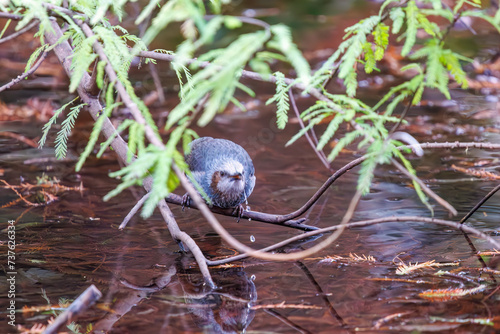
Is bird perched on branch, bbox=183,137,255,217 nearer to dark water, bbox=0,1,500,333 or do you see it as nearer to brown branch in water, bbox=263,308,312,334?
dark water, bbox=0,1,500,333

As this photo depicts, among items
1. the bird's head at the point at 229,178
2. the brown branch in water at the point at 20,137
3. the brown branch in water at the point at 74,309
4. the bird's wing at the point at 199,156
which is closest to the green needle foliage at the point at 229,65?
the brown branch in water at the point at 74,309

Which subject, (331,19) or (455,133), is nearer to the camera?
(455,133)

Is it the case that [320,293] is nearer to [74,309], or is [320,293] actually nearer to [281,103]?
[281,103]

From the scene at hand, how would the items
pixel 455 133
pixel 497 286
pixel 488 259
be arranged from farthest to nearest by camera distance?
pixel 455 133
pixel 488 259
pixel 497 286

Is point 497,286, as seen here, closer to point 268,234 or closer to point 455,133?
point 268,234

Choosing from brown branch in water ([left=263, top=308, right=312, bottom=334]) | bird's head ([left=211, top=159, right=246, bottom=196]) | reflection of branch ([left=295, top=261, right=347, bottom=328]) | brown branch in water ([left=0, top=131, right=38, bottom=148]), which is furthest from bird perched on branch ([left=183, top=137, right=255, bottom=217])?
brown branch in water ([left=0, top=131, right=38, bottom=148])

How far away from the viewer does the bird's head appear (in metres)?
4.38

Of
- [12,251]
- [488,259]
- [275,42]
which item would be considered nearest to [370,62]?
[275,42]

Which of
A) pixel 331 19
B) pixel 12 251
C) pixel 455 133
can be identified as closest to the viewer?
pixel 12 251

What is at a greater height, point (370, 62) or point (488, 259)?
point (370, 62)

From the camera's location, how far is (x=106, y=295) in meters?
3.66

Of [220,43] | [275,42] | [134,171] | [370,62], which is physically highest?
[275,42]

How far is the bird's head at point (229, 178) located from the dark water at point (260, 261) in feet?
1.45

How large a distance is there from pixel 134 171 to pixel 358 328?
165 centimetres
